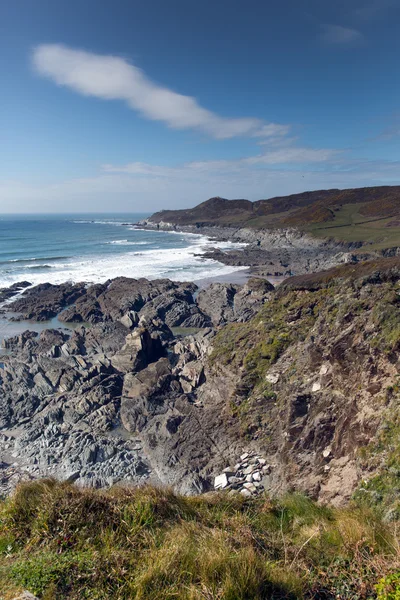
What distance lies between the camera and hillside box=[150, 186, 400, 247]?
74.4 meters

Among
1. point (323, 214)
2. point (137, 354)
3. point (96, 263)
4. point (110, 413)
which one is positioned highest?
point (323, 214)

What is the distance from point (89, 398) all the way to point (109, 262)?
44.6 metres

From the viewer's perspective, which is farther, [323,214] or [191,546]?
[323,214]

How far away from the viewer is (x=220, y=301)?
102ft

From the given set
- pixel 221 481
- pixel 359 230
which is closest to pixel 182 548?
pixel 221 481

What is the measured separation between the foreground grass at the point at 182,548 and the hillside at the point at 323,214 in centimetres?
5826

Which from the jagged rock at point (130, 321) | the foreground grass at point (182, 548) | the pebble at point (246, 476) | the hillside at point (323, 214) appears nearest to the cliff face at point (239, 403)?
the pebble at point (246, 476)

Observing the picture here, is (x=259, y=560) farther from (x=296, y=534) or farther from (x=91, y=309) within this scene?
(x=91, y=309)

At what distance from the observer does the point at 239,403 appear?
11.3 m

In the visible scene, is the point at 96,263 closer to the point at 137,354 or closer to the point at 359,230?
the point at 137,354

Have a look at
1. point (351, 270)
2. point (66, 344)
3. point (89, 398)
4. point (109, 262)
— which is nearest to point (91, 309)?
point (66, 344)

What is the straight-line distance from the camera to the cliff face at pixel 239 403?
7.81 meters

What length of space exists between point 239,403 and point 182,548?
782cm

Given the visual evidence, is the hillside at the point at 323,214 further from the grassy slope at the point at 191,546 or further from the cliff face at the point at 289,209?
the grassy slope at the point at 191,546
